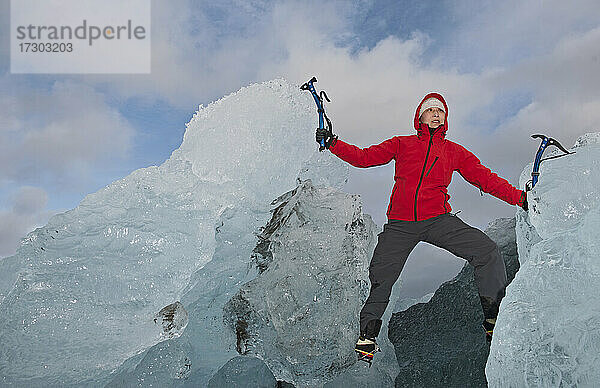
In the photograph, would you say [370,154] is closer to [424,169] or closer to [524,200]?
[424,169]

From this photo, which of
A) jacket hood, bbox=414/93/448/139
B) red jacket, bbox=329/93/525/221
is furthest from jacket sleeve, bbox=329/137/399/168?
jacket hood, bbox=414/93/448/139

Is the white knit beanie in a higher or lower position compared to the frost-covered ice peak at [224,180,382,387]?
higher

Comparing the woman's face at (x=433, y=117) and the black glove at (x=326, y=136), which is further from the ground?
the woman's face at (x=433, y=117)

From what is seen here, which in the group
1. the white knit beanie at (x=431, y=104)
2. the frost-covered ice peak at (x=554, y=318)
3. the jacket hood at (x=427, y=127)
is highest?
the white knit beanie at (x=431, y=104)

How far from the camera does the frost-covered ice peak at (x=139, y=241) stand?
11.8ft

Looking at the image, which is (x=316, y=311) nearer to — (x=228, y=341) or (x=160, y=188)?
(x=228, y=341)

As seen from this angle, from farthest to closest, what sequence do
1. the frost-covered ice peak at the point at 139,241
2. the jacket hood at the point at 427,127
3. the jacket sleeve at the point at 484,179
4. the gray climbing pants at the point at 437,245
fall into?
the jacket hood at the point at 427,127
the jacket sleeve at the point at 484,179
the gray climbing pants at the point at 437,245
the frost-covered ice peak at the point at 139,241

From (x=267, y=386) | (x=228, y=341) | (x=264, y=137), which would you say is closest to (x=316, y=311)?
(x=228, y=341)

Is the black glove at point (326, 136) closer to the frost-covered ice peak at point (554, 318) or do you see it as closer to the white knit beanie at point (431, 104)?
the white knit beanie at point (431, 104)

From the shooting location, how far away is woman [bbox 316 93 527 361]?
12.3 feet

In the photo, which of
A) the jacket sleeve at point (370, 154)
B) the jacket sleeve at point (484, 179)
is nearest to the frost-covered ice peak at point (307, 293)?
the jacket sleeve at point (370, 154)

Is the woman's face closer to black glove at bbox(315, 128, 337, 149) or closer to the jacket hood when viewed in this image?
the jacket hood

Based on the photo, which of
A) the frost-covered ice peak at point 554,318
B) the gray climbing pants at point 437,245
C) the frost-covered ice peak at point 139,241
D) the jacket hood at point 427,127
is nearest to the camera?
the frost-covered ice peak at point 554,318

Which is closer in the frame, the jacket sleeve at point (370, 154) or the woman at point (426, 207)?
the woman at point (426, 207)
